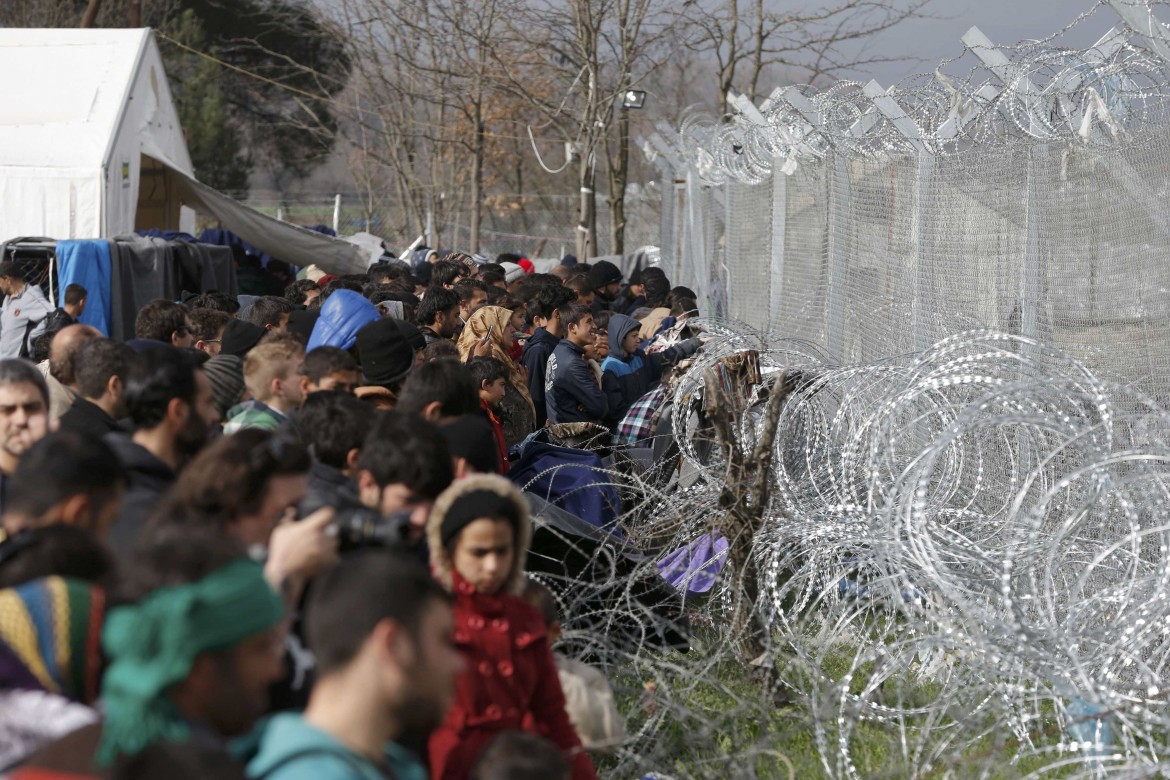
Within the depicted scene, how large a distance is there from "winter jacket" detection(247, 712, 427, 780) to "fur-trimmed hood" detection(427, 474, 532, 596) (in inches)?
41.8

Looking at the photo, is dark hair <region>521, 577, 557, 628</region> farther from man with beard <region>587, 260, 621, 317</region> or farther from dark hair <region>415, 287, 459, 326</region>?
man with beard <region>587, 260, 621, 317</region>

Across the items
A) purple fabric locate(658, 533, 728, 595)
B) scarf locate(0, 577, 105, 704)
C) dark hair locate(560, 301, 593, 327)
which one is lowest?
purple fabric locate(658, 533, 728, 595)

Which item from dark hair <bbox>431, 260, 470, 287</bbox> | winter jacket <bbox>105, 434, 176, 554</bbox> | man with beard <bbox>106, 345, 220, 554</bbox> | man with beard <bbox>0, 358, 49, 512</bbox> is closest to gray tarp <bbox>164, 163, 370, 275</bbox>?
dark hair <bbox>431, 260, 470, 287</bbox>

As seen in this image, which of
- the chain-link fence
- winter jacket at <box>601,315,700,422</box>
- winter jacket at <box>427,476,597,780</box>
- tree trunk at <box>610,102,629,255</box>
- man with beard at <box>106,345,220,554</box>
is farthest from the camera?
tree trunk at <box>610,102,629,255</box>

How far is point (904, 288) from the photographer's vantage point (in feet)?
25.3

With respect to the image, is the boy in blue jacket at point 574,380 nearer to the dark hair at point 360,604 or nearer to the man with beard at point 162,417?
the man with beard at point 162,417

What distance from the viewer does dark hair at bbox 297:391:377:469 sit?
393 centimetres

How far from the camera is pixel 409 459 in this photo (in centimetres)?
337

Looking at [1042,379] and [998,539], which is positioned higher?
[1042,379]

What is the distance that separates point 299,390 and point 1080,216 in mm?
3431

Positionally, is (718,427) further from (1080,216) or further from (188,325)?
(188,325)

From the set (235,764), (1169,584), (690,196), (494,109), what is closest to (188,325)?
(1169,584)

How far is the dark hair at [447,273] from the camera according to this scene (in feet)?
35.8

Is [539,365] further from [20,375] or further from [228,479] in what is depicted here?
[228,479]
